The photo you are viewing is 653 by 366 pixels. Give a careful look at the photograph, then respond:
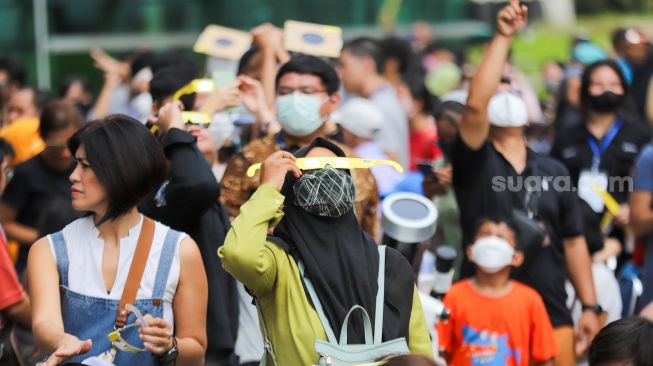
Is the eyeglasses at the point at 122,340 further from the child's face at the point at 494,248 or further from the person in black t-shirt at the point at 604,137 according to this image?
the person in black t-shirt at the point at 604,137

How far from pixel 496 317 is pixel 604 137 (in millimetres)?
3088

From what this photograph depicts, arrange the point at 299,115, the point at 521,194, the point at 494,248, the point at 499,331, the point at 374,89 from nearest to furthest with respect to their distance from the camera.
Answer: the point at 299,115 → the point at 499,331 → the point at 494,248 → the point at 521,194 → the point at 374,89

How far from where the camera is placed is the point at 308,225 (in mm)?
4852

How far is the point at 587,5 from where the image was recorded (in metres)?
43.2

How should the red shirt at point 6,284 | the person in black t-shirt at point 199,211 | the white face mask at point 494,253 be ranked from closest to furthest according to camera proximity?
the red shirt at point 6,284
the person in black t-shirt at point 199,211
the white face mask at point 494,253

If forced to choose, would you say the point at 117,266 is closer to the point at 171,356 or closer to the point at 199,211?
the point at 171,356

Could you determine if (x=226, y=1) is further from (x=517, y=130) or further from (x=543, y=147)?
(x=517, y=130)

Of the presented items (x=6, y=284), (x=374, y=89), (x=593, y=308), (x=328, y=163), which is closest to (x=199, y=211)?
(x=6, y=284)

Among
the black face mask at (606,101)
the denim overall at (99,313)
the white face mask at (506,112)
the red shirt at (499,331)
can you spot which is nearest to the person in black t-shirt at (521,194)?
the white face mask at (506,112)

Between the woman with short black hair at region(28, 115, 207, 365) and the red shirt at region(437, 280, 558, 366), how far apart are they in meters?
2.22

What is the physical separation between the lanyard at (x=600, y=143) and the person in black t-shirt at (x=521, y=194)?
206 centimetres

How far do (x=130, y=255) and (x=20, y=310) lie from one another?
1018 millimetres

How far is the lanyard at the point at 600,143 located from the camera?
937cm

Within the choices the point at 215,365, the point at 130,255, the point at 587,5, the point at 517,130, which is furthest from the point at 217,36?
the point at 587,5
